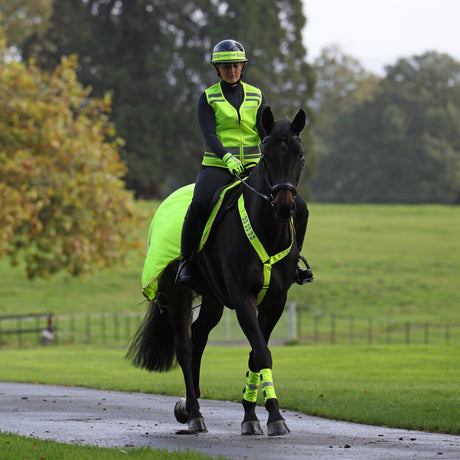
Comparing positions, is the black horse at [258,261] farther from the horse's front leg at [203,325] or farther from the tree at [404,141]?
the tree at [404,141]

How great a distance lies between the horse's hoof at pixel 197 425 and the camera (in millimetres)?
8734

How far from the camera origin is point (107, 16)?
6506cm

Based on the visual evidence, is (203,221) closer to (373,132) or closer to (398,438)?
(398,438)

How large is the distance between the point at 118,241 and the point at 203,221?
72.8ft

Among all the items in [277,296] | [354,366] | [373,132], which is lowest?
[354,366]

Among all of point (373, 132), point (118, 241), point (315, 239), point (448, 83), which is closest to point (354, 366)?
A: point (118, 241)

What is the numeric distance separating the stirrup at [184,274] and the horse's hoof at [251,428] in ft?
5.16

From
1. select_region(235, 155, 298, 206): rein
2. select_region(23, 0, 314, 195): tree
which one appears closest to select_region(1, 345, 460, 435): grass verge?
select_region(235, 155, 298, 206): rein

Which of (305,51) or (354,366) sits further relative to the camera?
(305,51)

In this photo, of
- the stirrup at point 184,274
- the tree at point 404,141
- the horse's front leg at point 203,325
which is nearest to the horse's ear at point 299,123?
the stirrup at point 184,274

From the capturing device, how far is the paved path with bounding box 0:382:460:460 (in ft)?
24.2

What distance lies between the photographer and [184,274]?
899 centimetres

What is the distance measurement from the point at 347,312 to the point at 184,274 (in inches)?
1330

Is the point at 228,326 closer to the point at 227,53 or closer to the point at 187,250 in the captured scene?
the point at 187,250
